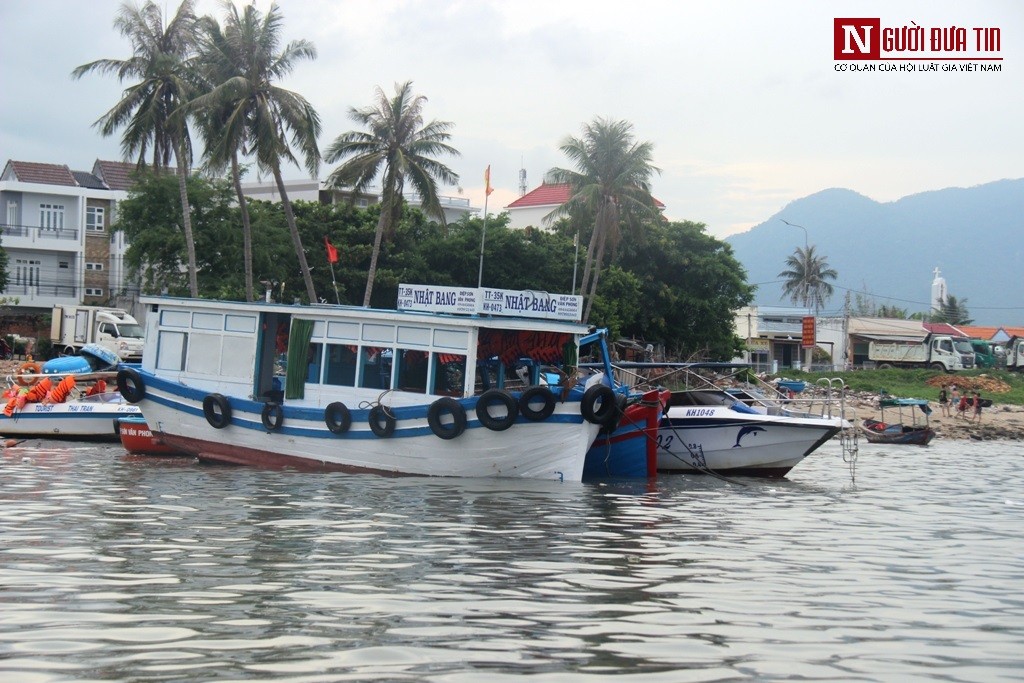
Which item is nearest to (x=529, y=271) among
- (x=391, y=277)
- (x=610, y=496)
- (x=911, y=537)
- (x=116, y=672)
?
(x=391, y=277)

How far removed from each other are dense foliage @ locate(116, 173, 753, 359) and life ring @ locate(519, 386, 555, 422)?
62.7 feet

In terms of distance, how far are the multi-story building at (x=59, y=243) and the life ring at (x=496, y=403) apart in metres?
39.2

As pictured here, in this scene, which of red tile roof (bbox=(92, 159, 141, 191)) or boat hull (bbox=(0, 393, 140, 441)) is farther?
red tile roof (bbox=(92, 159, 141, 191))

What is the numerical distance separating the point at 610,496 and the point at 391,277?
26.4 m

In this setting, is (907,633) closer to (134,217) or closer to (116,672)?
(116,672)

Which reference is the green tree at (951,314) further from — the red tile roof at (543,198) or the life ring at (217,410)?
the life ring at (217,410)

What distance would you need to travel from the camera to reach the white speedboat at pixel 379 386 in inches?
670

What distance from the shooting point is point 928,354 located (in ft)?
217

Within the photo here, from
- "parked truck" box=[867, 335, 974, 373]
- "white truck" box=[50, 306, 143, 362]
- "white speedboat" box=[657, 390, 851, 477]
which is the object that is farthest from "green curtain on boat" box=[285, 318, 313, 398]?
"parked truck" box=[867, 335, 974, 373]

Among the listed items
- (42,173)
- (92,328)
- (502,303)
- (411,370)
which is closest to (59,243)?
(42,173)

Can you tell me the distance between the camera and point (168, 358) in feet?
65.2

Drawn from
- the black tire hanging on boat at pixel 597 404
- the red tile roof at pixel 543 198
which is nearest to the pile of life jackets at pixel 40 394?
the black tire hanging on boat at pixel 597 404

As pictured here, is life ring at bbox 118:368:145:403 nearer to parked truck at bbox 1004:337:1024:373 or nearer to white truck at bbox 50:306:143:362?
white truck at bbox 50:306:143:362

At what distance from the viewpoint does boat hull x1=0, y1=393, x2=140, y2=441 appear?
23.5 metres
